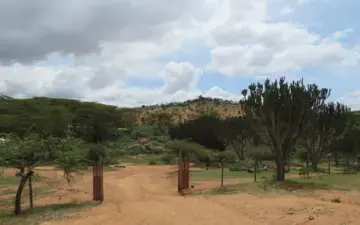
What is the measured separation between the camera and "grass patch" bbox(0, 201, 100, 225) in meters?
14.3

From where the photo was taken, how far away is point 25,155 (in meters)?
16.0

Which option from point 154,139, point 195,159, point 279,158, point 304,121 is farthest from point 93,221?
point 154,139

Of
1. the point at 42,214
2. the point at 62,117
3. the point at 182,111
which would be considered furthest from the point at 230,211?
the point at 182,111

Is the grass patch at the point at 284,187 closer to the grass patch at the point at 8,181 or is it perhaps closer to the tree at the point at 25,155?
the tree at the point at 25,155

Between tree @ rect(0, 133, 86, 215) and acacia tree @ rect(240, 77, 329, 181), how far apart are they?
1078cm

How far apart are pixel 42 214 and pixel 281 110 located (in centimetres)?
1313

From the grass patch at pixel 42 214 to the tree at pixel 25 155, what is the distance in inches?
22.4

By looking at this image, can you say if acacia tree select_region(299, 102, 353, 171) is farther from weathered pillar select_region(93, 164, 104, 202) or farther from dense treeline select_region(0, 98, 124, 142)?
dense treeline select_region(0, 98, 124, 142)

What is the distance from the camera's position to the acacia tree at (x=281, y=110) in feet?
73.4

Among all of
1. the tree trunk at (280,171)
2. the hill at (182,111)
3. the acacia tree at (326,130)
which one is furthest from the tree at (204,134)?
the tree trunk at (280,171)

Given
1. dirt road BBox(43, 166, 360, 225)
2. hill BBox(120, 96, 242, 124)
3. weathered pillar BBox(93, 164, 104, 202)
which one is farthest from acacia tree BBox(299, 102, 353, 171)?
hill BBox(120, 96, 242, 124)

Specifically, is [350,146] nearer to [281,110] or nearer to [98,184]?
[281,110]

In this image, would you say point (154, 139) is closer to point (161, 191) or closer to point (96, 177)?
point (161, 191)

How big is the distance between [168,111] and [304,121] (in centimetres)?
7739
